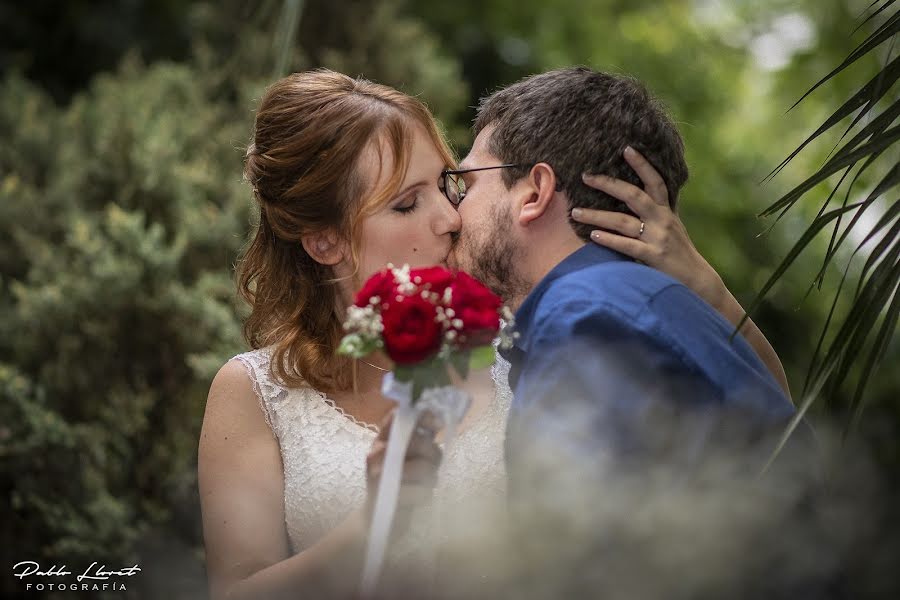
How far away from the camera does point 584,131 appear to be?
2.55m

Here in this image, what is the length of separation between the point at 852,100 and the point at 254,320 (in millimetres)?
1985

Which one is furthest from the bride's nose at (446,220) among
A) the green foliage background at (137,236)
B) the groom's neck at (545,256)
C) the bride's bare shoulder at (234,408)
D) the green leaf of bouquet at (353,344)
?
the green foliage background at (137,236)

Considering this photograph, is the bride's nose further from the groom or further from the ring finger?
the ring finger

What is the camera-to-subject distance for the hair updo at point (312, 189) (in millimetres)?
2811

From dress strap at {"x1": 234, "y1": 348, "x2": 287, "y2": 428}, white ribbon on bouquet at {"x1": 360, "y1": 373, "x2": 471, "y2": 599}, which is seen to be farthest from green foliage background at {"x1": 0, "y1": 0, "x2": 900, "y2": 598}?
white ribbon on bouquet at {"x1": 360, "y1": 373, "x2": 471, "y2": 599}

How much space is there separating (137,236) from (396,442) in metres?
3.29

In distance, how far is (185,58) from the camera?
24.1 feet

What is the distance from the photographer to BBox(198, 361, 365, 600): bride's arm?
251cm

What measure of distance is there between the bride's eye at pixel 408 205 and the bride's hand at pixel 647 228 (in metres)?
0.51

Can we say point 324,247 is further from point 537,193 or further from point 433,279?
point 433,279

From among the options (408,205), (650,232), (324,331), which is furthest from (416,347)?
(324,331)

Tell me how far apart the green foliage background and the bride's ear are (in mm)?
890

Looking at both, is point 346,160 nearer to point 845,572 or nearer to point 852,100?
point 852,100

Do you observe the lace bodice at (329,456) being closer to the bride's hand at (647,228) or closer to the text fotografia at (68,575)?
the bride's hand at (647,228)
